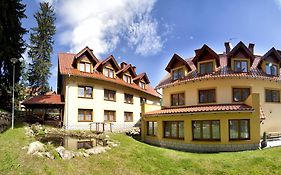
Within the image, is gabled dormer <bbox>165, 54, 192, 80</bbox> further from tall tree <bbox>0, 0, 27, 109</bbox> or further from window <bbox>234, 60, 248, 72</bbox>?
tall tree <bbox>0, 0, 27, 109</bbox>

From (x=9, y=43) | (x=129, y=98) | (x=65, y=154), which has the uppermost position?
(x=9, y=43)

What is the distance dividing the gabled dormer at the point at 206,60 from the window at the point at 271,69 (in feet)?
16.0

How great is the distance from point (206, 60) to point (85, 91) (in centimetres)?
1490

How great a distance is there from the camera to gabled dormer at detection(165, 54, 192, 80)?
26.3 metres

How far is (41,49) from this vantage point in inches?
1795

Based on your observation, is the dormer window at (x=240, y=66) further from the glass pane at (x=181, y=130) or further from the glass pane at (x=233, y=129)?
the glass pane at (x=181, y=130)

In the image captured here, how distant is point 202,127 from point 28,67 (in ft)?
119

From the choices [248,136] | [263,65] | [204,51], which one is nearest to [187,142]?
[248,136]

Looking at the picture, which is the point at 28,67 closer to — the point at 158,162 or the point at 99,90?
the point at 99,90

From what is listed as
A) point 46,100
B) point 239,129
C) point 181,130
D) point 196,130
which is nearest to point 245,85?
point 239,129

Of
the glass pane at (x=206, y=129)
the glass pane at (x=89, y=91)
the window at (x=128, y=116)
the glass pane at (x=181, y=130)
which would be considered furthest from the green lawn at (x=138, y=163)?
the window at (x=128, y=116)

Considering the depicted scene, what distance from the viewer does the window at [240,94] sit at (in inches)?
908

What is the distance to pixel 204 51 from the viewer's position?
2480 centimetres

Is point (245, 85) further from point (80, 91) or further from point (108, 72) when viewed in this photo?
point (80, 91)
